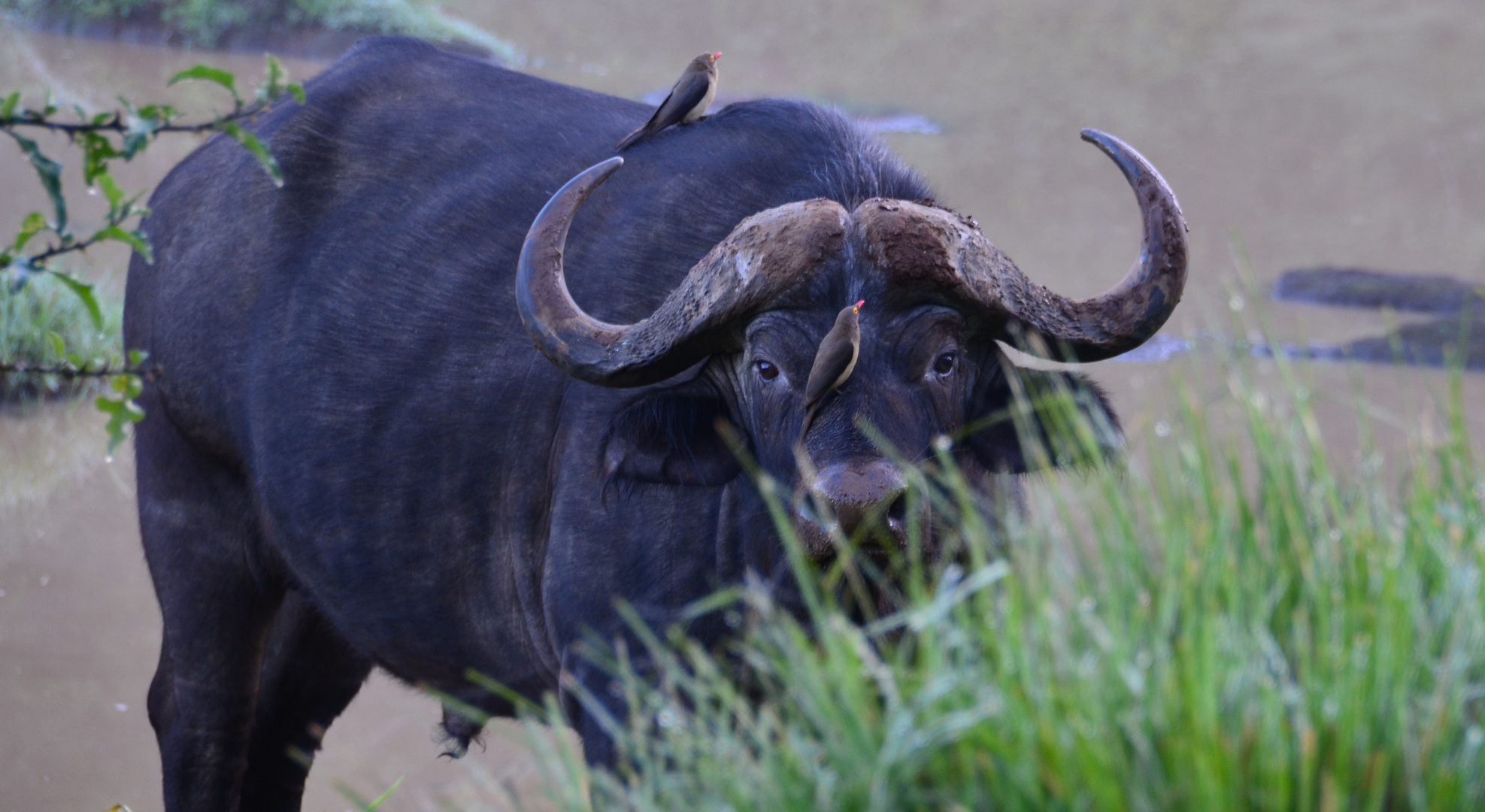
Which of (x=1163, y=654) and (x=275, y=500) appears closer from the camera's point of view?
(x=1163, y=654)

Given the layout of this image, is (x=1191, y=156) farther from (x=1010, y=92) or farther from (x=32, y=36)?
(x=32, y=36)

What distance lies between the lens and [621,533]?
324 centimetres

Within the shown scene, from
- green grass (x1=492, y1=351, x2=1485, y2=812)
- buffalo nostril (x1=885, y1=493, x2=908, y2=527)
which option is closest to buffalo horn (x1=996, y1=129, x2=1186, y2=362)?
buffalo nostril (x1=885, y1=493, x2=908, y2=527)

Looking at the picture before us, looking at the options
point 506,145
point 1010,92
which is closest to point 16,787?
point 506,145

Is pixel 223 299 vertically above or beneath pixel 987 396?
beneath

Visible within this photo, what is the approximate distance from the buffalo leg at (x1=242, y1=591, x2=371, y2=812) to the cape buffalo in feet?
0.04

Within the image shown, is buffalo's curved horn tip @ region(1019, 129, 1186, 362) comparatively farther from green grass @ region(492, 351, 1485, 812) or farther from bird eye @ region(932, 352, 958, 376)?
green grass @ region(492, 351, 1485, 812)

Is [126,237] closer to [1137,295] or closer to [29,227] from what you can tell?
[29,227]

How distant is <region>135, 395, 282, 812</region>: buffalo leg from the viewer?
4172 millimetres

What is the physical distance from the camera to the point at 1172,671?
1491mm

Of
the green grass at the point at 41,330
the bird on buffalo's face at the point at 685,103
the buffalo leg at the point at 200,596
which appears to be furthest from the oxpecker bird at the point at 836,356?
the green grass at the point at 41,330

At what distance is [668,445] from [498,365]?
759mm

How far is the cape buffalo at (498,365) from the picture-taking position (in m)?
2.94

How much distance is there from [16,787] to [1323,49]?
19653mm
